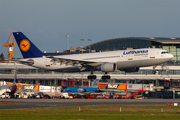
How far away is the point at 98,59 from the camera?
5678cm

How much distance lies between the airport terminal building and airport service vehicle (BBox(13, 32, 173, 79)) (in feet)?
139

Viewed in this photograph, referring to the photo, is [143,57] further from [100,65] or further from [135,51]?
[100,65]

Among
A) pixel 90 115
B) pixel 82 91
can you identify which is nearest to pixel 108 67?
pixel 90 115

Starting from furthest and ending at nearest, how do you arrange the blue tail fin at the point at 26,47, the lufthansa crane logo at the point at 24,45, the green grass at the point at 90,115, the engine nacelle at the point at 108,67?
the lufthansa crane logo at the point at 24,45 < the blue tail fin at the point at 26,47 < the engine nacelle at the point at 108,67 < the green grass at the point at 90,115

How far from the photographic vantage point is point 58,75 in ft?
365

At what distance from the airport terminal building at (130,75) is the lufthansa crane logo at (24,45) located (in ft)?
138

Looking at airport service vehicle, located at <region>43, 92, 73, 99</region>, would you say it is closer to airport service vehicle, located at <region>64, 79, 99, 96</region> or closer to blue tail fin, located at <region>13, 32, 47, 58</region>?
airport service vehicle, located at <region>64, 79, 99, 96</region>

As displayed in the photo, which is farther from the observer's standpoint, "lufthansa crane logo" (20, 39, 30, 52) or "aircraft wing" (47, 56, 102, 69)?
"lufthansa crane logo" (20, 39, 30, 52)

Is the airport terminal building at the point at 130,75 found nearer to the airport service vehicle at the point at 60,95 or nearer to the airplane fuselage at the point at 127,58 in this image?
the airport service vehicle at the point at 60,95

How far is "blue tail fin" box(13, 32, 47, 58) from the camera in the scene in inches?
2489

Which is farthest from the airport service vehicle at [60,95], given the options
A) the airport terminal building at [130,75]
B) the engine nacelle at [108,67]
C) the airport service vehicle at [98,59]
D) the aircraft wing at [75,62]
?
the engine nacelle at [108,67]

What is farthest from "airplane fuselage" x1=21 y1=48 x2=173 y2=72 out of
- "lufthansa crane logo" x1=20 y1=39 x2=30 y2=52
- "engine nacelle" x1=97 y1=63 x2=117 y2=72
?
"lufthansa crane logo" x1=20 y1=39 x2=30 y2=52

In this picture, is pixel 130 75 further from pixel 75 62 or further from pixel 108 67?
pixel 108 67

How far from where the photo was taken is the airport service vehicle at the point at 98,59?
52.2 metres
